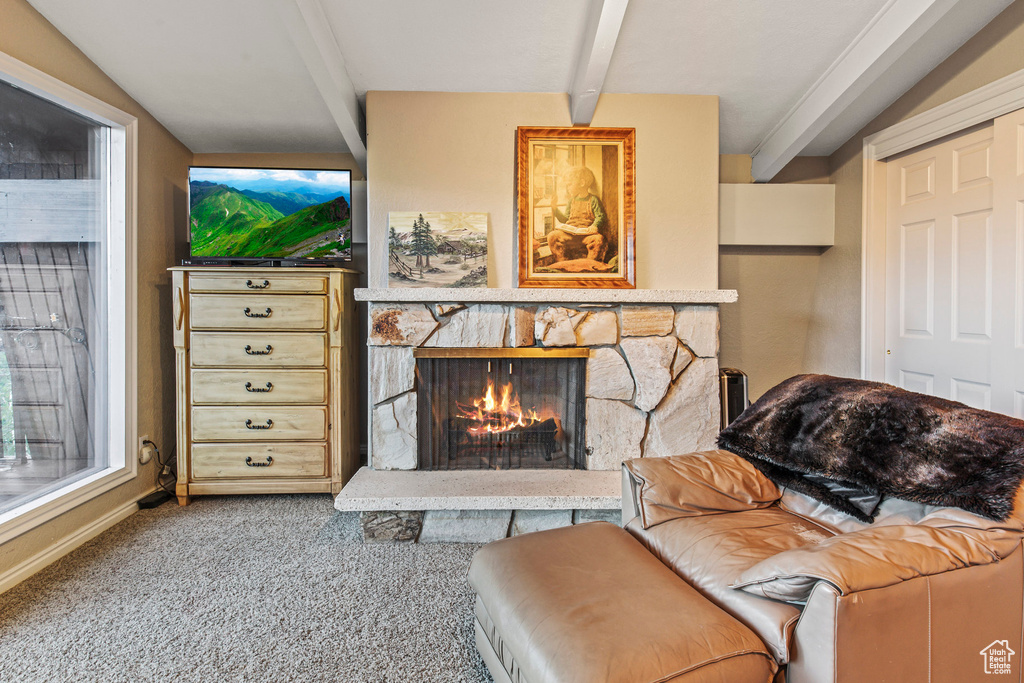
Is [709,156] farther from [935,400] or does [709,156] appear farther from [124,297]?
[124,297]

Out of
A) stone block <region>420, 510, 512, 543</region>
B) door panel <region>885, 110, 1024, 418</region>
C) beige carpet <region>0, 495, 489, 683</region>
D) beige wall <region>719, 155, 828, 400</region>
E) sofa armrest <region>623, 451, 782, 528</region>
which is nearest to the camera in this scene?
beige carpet <region>0, 495, 489, 683</region>

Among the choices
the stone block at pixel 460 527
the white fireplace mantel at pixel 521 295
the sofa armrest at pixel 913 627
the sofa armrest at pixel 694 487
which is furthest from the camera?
the white fireplace mantel at pixel 521 295

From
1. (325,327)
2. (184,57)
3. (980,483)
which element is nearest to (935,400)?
(980,483)

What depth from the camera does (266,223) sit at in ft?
9.47

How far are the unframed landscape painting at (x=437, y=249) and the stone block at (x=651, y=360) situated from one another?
86 centimetres

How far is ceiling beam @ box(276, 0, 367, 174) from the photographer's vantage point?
6.55 feet

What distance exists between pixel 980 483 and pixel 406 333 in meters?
2.17

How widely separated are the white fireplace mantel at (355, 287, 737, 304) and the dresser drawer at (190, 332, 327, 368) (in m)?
0.48

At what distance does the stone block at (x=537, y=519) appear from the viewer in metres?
2.32

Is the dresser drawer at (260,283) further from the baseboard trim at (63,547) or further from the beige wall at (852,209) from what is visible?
the beige wall at (852,209)

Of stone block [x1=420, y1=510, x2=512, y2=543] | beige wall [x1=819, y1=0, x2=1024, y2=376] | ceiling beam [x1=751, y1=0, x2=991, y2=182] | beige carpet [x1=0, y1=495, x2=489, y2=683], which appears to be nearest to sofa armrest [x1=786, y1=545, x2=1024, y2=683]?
beige carpet [x1=0, y1=495, x2=489, y2=683]

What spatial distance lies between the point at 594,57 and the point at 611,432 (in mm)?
1780

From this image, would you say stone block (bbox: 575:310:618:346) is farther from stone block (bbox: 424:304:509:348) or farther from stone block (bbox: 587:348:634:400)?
stone block (bbox: 424:304:509:348)
